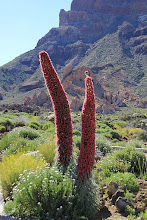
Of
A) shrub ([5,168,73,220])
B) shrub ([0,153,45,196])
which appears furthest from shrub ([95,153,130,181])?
shrub ([5,168,73,220])

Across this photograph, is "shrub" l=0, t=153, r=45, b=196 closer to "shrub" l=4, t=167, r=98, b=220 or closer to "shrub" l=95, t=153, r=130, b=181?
"shrub" l=4, t=167, r=98, b=220

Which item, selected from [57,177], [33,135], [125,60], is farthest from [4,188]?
[125,60]

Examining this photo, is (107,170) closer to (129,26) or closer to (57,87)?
(57,87)

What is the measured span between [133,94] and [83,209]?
230 ft

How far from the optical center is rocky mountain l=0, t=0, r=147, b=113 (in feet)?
220

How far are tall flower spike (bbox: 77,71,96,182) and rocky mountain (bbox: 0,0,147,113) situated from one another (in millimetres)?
49827

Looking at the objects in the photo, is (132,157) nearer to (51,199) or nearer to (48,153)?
(48,153)

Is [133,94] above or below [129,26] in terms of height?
below

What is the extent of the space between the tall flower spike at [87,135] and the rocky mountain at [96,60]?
163 ft

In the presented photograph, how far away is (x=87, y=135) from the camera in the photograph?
372 cm

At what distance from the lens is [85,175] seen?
12.4 feet

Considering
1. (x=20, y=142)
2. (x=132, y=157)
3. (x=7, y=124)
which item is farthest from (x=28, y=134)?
(x=7, y=124)

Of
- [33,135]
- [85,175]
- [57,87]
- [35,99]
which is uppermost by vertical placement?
[57,87]

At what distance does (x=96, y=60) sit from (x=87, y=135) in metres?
86.4
